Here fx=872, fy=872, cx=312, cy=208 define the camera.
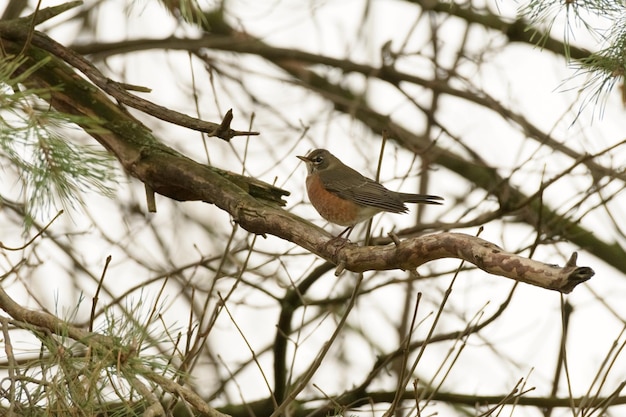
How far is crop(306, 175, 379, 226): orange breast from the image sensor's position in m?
5.18

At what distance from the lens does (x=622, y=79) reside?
364 cm

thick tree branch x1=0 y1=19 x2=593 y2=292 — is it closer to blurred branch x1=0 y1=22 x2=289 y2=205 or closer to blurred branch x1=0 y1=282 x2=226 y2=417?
blurred branch x1=0 y1=22 x2=289 y2=205

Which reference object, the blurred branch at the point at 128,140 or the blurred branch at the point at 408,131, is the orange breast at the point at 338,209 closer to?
the blurred branch at the point at 408,131

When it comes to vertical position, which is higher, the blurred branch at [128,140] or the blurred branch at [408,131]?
the blurred branch at [408,131]

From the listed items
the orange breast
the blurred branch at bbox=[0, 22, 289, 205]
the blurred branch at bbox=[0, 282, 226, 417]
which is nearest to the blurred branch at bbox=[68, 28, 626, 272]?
the orange breast

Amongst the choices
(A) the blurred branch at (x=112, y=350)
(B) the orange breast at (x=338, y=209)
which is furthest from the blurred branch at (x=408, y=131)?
(A) the blurred branch at (x=112, y=350)

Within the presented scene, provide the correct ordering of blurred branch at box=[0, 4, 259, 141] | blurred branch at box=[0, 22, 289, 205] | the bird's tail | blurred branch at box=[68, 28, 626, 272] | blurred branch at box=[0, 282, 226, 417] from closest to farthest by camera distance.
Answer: blurred branch at box=[0, 282, 226, 417] < blurred branch at box=[0, 4, 259, 141] < blurred branch at box=[0, 22, 289, 205] < the bird's tail < blurred branch at box=[68, 28, 626, 272]

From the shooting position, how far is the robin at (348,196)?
4949 mm

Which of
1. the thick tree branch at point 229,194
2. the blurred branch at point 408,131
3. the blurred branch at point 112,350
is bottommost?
the blurred branch at point 112,350

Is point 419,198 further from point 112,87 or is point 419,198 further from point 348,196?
point 112,87

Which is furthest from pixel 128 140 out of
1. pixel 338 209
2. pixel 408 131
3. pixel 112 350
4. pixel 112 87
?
pixel 408 131

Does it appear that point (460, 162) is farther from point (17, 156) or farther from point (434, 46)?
point (17, 156)

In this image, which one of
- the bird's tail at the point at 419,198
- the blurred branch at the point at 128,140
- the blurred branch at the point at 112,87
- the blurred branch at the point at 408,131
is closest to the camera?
the blurred branch at the point at 112,87

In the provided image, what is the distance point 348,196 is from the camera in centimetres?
519
